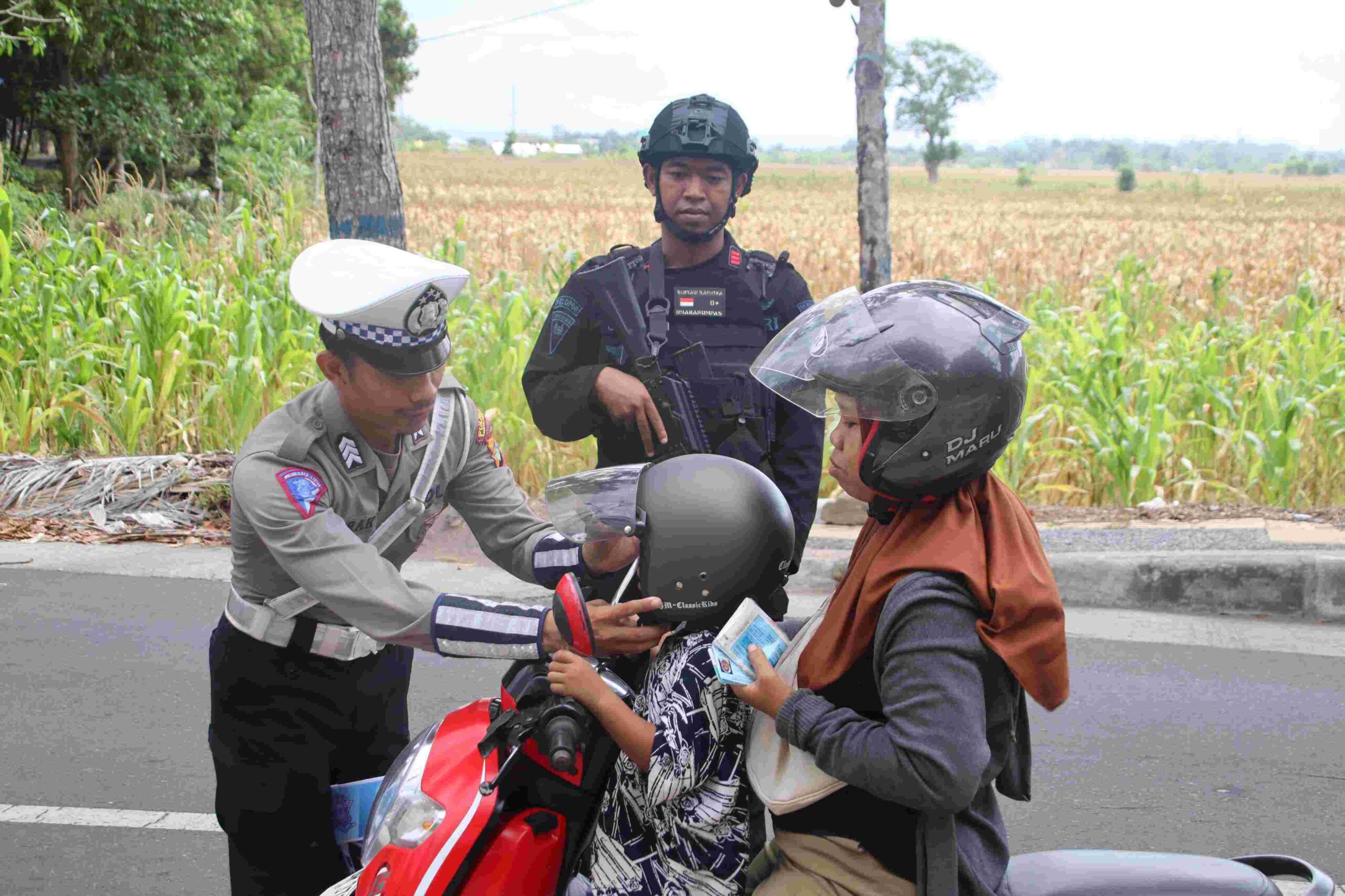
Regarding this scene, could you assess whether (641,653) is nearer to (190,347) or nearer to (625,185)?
(190,347)

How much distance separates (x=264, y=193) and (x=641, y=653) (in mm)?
9176

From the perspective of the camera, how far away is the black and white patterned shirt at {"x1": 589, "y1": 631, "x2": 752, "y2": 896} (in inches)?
74.6

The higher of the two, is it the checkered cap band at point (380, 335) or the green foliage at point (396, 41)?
the green foliage at point (396, 41)

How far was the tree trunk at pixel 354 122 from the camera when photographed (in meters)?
6.34

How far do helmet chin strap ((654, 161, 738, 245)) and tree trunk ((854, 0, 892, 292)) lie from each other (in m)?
3.66

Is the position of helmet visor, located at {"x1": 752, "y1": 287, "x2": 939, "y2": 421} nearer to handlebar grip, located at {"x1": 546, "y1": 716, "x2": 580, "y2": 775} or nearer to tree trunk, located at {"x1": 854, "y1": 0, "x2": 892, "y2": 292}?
handlebar grip, located at {"x1": 546, "y1": 716, "x2": 580, "y2": 775}

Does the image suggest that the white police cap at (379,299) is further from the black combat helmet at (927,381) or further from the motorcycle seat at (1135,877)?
the motorcycle seat at (1135,877)

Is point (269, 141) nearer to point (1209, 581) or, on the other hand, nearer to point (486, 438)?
point (1209, 581)

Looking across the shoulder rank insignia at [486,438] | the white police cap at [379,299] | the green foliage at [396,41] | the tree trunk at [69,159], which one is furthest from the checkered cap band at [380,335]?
the green foliage at [396,41]

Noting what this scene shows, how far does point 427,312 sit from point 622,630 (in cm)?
62

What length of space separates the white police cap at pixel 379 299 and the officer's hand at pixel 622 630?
0.54 m

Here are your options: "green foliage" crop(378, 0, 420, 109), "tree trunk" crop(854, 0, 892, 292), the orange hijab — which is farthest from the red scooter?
"green foliage" crop(378, 0, 420, 109)

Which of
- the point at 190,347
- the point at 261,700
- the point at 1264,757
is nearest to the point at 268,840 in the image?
the point at 261,700

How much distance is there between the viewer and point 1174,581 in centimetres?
550
